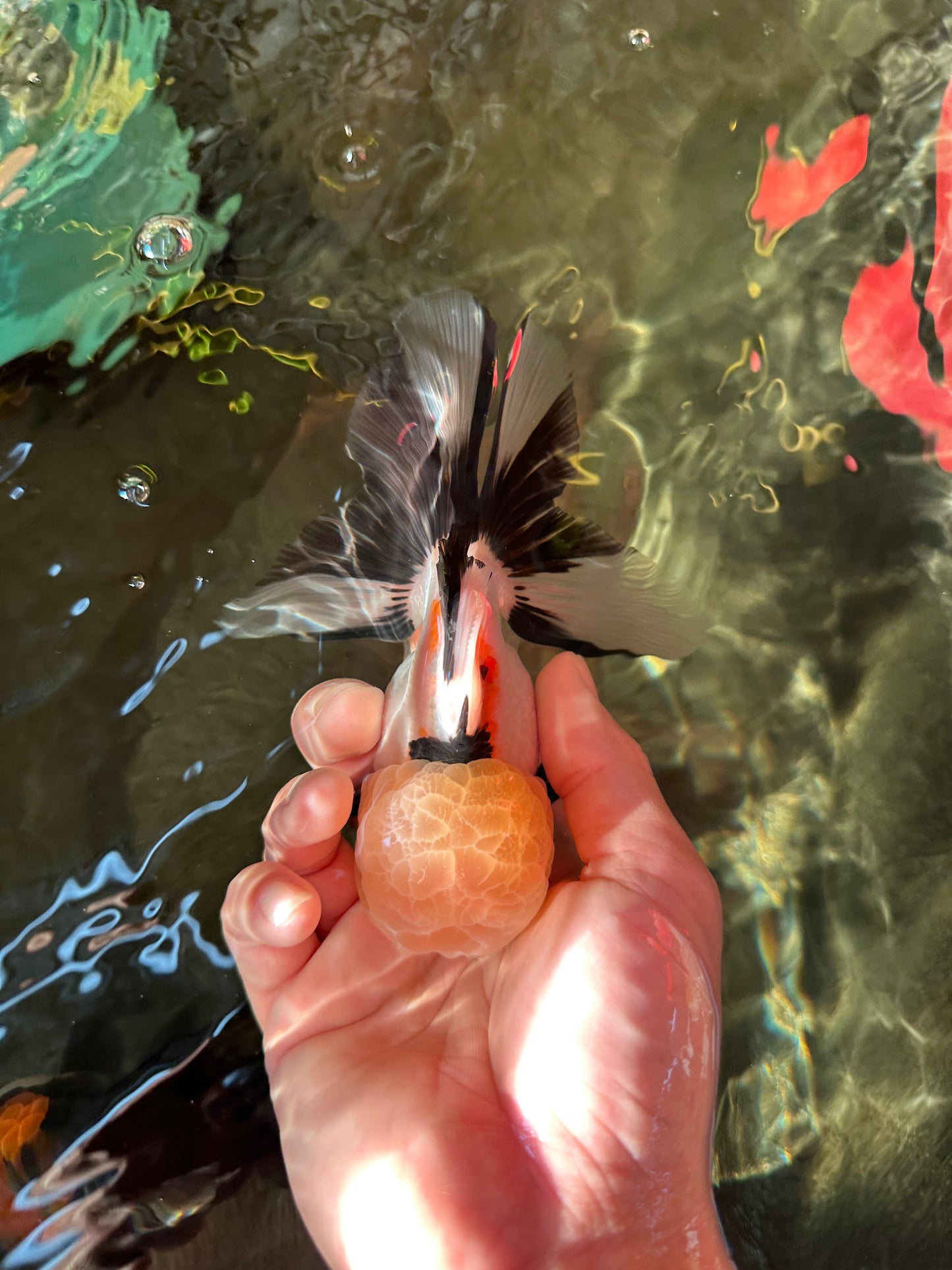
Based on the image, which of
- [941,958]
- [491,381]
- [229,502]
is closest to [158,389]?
[229,502]

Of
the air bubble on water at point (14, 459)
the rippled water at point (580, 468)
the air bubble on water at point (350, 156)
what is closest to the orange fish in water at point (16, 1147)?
the rippled water at point (580, 468)

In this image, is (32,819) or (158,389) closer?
(32,819)

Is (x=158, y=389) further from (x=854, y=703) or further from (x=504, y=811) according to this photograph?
(x=854, y=703)

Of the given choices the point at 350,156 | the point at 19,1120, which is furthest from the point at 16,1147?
the point at 350,156

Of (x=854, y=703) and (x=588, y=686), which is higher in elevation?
(x=588, y=686)

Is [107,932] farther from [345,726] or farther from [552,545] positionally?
[552,545]

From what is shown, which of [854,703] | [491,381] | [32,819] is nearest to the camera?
[491,381]
